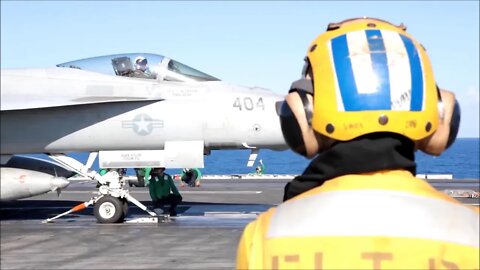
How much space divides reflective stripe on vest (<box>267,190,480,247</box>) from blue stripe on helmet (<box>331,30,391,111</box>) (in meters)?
0.23

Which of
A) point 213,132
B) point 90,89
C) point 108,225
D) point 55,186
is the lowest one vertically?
point 108,225

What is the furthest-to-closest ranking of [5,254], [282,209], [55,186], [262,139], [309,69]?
1. [262,139]
2. [55,186]
3. [5,254]
4. [309,69]
5. [282,209]

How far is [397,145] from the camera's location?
170 centimetres

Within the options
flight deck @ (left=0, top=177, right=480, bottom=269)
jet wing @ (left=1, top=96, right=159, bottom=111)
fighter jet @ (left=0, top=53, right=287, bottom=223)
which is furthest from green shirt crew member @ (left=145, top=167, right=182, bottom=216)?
jet wing @ (left=1, top=96, right=159, bottom=111)

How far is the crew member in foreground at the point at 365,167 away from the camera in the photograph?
5.13 ft

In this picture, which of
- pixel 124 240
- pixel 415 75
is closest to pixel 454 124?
pixel 415 75

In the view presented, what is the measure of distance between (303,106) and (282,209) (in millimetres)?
285

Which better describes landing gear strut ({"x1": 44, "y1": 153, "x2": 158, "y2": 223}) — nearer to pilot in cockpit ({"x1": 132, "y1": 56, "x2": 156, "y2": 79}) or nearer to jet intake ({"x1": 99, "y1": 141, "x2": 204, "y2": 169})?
jet intake ({"x1": 99, "y1": 141, "x2": 204, "y2": 169})

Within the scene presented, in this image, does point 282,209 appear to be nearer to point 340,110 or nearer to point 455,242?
point 340,110

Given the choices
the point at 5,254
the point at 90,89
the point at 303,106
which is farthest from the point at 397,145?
the point at 90,89

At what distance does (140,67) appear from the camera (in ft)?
47.9

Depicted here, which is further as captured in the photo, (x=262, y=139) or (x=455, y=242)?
(x=262, y=139)

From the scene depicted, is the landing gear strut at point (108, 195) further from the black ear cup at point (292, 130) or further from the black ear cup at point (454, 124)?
the black ear cup at point (454, 124)

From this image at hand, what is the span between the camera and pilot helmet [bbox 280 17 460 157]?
1686 mm
